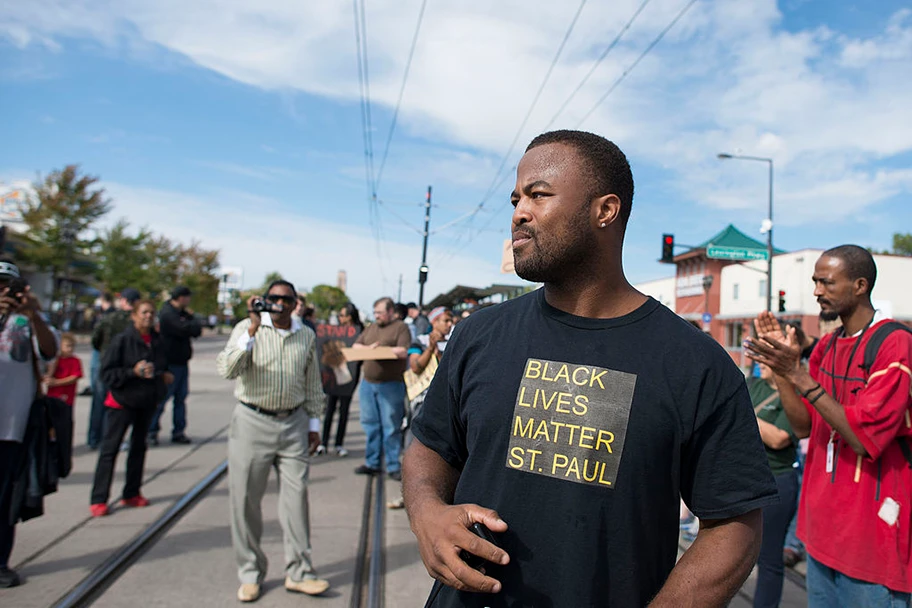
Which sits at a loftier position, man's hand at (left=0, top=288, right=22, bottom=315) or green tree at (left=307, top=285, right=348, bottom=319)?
green tree at (left=307, top=285, right=348, bottom=319)

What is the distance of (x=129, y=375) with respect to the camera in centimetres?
588

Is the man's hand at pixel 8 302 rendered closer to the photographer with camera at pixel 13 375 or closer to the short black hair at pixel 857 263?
the photographer with camera at pixel 13 375

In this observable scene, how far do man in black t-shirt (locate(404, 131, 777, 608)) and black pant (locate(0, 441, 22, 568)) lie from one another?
3.78 meters

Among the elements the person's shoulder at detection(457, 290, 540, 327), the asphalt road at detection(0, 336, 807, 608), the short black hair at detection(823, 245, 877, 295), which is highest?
the short black hair at detection(823, 245, 877, 295)

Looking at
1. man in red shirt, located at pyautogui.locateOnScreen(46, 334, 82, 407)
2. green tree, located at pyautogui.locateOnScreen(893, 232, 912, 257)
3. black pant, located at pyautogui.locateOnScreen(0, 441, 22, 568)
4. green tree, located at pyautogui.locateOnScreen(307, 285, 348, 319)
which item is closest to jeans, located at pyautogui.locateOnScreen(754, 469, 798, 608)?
black pant, located at pyautogui.locateOnScreen(0, 441, 22, 568)

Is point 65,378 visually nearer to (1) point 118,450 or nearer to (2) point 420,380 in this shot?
(1) point 118,450

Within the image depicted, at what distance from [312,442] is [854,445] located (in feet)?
11.3

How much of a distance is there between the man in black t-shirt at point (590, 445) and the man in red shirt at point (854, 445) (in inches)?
46.0

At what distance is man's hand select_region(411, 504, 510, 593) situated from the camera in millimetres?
1307

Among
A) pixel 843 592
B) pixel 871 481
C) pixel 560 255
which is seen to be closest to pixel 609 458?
pixel 560 255

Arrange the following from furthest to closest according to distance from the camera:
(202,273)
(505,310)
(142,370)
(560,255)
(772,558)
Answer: (202,273), (142,370), (772,558), (505,310), (560,255)

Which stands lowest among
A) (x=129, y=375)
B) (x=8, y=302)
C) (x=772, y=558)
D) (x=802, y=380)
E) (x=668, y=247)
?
(x=772, y=558)

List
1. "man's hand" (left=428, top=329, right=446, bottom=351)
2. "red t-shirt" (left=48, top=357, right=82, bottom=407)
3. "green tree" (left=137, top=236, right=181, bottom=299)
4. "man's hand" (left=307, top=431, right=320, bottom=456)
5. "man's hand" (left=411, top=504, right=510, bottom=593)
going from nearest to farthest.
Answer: "man's hand" (left=411, top=504, right=510, bottom=593) < "man's hand" (left=307, top=431, right=320, bottom=456) < "man's hand" (left=428, top=329, right=446, bottom=351) < "red t-shirt" (left=48, top=357, right=82, bottom=407) < "green tree" (left=137, top=236, right=181, bottom=299)

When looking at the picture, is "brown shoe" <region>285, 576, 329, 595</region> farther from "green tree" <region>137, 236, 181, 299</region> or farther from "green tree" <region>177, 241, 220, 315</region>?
"green tree" <region>177, 241, 220, 315</region>
